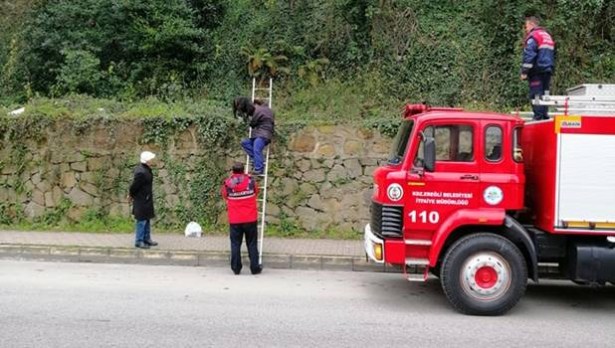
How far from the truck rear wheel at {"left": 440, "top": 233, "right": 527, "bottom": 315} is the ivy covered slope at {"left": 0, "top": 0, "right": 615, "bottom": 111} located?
7.09m

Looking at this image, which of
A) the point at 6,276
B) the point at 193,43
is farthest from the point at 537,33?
the point at 193,43

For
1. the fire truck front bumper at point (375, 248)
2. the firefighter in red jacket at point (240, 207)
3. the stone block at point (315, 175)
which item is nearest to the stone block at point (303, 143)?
the stone block at point (315, 175)

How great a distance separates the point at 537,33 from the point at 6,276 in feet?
29.4

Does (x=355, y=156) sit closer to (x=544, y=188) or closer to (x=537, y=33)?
(x=537, y=33)

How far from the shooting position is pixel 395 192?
808 centimetres

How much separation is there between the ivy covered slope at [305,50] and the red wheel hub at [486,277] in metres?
7.17

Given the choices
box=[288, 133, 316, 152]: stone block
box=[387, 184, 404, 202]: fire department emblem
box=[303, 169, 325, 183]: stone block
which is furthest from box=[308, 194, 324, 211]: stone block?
box=[387, 184, 404, 202]: fire department emblem

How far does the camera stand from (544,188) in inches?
318

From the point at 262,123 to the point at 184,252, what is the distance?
278cm

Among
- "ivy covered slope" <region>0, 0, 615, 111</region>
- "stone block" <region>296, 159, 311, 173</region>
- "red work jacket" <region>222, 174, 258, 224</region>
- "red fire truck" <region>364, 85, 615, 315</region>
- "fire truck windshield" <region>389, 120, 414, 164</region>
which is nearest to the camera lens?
"red fire truck" <region>364, 85, 615, 315</region>

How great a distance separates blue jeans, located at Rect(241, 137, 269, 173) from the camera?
A: 12.1 meters

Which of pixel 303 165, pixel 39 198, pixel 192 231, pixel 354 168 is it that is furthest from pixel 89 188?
pixel 354 168

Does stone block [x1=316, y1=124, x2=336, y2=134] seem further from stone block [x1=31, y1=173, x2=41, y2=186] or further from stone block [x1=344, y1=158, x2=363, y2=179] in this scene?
stone block [x1=31, y1=173, x2=41, y2=186]

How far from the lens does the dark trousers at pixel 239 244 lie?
33.6 feet
